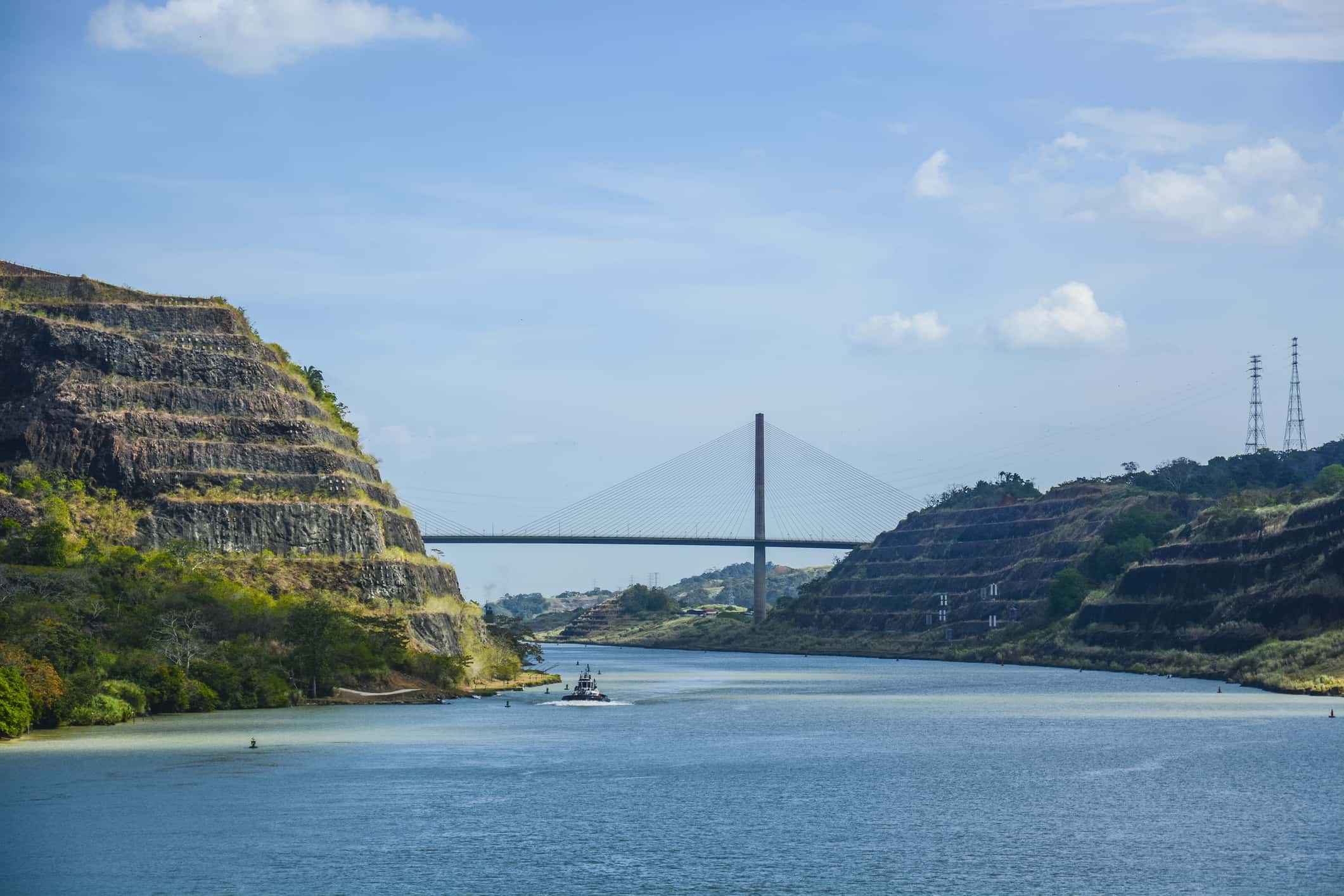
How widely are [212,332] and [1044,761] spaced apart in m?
100

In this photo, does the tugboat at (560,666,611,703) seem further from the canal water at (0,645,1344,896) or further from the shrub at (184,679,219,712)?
the shrub at (184,679,219,712)

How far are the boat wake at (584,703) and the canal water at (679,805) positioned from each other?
18.8 meters

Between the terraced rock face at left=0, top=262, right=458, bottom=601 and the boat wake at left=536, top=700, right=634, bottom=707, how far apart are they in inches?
699

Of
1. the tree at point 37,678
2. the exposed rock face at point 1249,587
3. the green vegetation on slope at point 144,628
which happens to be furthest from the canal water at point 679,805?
the exposed rock face at point 1249,587

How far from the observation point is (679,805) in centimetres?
7594

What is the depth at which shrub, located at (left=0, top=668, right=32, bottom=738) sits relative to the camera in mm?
94938

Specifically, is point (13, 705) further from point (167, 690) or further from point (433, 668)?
point (433, 668)

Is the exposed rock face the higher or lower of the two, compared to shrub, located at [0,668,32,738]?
higher

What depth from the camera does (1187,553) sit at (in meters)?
195

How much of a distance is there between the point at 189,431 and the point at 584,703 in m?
45.1

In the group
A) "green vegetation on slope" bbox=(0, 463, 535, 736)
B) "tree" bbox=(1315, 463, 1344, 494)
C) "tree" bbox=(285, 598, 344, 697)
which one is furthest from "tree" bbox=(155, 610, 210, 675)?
"tree" bbox=(1315, 463, 1344, 494)

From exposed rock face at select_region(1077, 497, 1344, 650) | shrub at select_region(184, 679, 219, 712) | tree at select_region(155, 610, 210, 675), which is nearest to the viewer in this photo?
shrub at select_region(184, 679, 219, 712)

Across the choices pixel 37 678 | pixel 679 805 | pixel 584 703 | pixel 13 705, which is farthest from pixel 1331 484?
pixel 13 705

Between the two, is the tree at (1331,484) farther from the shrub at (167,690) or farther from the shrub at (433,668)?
the shrub at (167,690)
